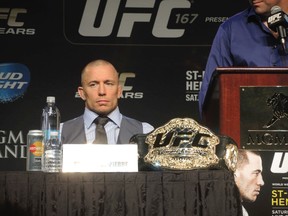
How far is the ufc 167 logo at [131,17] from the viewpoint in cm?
445

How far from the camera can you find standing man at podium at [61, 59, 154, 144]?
3918 mm

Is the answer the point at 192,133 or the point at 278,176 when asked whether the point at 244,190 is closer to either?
the point at 278,176

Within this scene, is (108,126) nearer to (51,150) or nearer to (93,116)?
(93,116)

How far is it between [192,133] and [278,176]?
22.8 inches

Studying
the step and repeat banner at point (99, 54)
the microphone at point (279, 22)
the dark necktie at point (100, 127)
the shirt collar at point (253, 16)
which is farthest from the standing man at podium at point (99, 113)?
the microphone at point (279, 22)

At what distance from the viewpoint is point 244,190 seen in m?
2.96

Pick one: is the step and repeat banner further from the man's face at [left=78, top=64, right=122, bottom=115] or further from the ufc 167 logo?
the man's face at [left=78, top=64, right=122, bottom=115]

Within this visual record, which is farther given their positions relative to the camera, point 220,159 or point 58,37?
point 58,37

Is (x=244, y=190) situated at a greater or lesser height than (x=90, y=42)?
lesser

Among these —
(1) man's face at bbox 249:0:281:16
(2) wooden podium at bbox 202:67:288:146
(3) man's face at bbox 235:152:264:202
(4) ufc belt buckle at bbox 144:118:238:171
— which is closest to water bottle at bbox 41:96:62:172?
(4) ufc belt buckle at bbox 144:118:238:171

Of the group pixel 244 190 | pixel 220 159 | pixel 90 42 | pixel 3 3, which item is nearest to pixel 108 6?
pixel 90 42

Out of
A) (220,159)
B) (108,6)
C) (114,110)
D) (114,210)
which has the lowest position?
(114,210)

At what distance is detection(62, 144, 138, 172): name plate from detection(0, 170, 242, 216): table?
0.16 feet

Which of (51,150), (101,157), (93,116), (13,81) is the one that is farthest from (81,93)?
(101,157)
